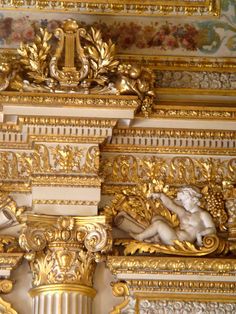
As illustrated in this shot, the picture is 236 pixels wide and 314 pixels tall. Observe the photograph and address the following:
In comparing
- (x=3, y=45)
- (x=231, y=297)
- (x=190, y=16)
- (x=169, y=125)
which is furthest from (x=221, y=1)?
(x=231, y=297)

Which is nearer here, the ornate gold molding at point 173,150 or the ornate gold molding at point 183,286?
the ornate gold molding at point 183,286

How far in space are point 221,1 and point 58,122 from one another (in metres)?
1.68

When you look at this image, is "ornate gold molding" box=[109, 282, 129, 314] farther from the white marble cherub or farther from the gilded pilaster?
the white marble cherub

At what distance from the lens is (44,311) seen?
848 cm

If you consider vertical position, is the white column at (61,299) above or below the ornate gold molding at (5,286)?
below

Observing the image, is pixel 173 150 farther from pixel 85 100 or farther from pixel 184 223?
pixel 85 100

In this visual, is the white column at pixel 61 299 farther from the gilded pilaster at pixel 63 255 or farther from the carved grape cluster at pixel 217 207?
the carved grape cluster at pixel 217 207

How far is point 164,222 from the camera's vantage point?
8.81m

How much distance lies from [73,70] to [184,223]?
145cm

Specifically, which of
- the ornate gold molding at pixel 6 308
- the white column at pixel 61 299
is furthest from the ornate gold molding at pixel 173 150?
the ornate gold molding at pixel 6 308

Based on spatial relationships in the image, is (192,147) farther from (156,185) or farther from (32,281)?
(32,281)

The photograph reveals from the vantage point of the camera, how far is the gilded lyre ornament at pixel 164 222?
875cm

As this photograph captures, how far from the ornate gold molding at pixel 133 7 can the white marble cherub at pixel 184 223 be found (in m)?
1.45

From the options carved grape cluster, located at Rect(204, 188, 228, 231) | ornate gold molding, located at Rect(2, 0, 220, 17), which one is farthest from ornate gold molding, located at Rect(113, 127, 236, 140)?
ornate gold molding, located at Rect(2, 0, 220, 17)
